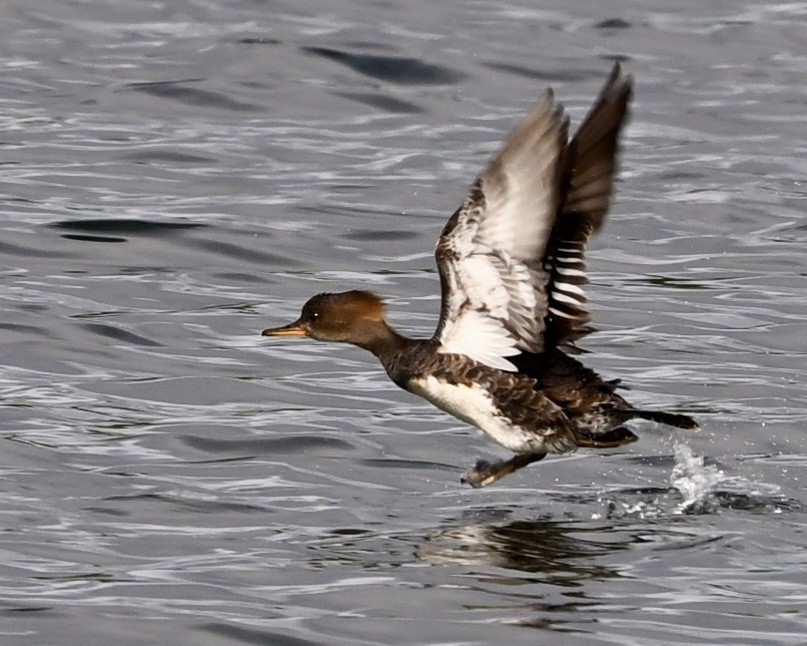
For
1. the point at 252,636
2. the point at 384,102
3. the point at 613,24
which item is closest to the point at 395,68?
the point at 384,102

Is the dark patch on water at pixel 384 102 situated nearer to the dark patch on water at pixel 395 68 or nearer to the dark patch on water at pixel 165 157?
the dark patch on water at pixel 395 68

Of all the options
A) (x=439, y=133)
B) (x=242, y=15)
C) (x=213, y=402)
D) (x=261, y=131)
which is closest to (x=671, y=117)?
(x=439, y=133)

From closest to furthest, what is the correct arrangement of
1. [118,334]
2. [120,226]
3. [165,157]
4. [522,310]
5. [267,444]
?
1. [522,310]
2. [267,444]
3. [118,334]
4. [120,226]
5. [165,157]

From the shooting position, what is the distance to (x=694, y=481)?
31.4 feet

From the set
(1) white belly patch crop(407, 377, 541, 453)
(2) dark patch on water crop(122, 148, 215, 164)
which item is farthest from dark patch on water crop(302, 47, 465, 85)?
(1) white belly patch crop(407, 377, 541, 453)

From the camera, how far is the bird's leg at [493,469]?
918cm

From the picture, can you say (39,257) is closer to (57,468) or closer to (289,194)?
(289,194)

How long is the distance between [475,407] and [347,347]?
341cm

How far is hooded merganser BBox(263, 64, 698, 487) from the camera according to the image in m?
8.24

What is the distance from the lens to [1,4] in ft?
70.6

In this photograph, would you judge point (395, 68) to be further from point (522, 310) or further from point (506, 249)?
point (506, 249)

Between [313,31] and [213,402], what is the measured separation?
1080 centimetres

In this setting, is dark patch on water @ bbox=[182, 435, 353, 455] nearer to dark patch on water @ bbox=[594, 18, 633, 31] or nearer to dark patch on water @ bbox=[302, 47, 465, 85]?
dark patch on water @ bbox=[302, 47, 465, 85]

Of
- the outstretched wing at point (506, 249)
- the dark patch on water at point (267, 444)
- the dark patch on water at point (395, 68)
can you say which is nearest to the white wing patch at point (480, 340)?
the outstretched wing at point (506, 249)
